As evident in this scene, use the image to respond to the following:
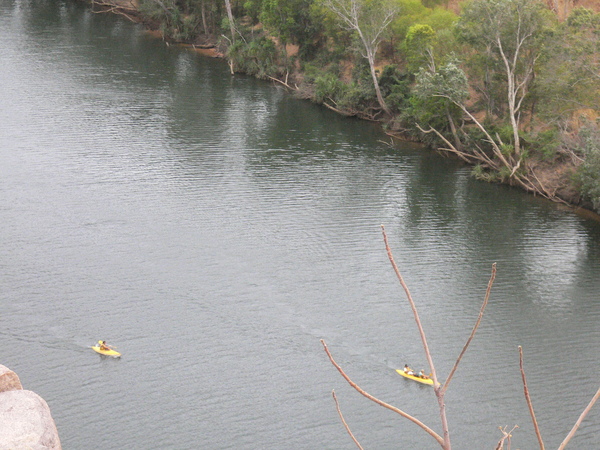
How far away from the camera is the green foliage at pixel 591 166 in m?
51.1

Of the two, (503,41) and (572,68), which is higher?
(503,41)

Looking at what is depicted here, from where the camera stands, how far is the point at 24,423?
1339 centimetres

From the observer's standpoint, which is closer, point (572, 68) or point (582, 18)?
point (582, 18)

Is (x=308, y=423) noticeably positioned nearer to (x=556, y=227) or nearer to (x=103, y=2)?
(x=556, y=227)

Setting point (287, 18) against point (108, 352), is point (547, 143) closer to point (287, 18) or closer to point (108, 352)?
point (287, 18)

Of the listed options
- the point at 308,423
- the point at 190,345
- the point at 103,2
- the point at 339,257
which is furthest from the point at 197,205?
the point at 103,2

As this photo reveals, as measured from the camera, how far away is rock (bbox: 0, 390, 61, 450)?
12.7 meters

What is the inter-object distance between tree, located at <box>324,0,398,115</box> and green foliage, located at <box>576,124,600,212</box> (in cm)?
2298

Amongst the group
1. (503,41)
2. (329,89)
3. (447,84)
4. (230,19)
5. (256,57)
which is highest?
(230,19)

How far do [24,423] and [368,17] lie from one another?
203ft

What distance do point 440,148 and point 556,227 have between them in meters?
15.5

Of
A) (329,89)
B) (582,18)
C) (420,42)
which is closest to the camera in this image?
(582,18)

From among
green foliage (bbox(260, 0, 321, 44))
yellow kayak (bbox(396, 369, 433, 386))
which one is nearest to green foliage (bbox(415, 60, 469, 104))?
green foliage (bbox(260, 0, 321, 44))

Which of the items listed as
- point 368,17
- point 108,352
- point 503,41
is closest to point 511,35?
point 503,41
